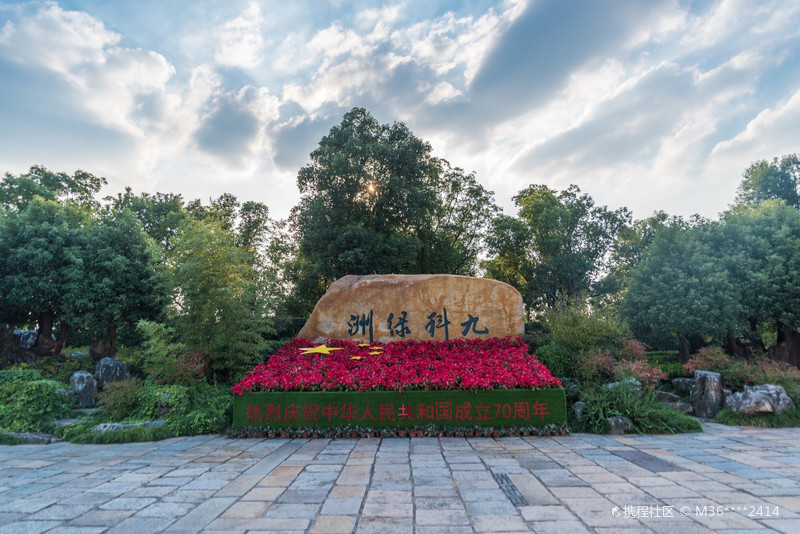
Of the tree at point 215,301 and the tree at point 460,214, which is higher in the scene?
the tree at point 460,214

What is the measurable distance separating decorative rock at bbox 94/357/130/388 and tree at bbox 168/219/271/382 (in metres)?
1.54

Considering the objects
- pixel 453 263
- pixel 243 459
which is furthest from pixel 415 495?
pixel 453 263

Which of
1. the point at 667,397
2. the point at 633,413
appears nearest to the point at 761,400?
the point at 667,397

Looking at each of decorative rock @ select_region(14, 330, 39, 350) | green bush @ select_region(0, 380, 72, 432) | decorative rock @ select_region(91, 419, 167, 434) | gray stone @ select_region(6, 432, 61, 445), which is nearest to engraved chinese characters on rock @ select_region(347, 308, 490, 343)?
decorative rock @ select_region(91, 419, 167, 434)

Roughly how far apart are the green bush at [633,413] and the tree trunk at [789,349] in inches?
223

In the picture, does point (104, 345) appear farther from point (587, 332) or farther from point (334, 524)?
point (587, 332)

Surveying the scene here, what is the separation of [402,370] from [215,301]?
3.28 m

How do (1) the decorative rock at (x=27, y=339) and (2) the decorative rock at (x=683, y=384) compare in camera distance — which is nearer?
(2) the decorative rock at (x=683, y=384)

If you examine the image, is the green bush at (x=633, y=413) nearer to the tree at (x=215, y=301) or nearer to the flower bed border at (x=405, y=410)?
the flower bed border at (x=405, y=410)

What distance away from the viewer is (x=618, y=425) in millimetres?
5152

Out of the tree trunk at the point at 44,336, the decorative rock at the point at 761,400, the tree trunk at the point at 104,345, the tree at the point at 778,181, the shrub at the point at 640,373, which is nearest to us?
the decorative rock at the point at 761,400

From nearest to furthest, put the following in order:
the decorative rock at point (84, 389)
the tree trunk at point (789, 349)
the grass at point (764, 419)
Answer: the grass at point (764, 419)
the decorative rock at point (84, 389)
the tree trunk at point (789, 349)

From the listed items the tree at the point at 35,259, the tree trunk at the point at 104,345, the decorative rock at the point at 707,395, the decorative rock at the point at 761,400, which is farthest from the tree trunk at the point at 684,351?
the tree at the point at 35,259

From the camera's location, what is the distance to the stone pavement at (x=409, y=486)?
2490mm
